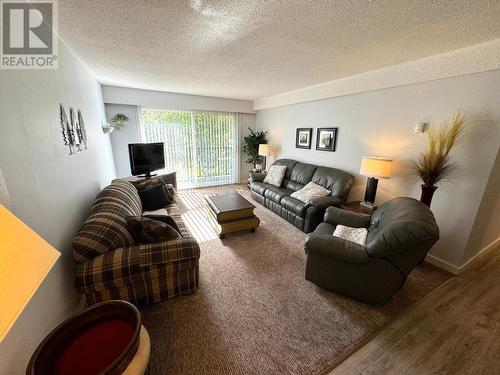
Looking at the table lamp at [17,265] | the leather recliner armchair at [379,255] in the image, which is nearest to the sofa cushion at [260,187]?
the leather recliner armchair at [379,255]

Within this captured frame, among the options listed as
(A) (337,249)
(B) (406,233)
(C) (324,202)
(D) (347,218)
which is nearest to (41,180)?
(A) (337,249)

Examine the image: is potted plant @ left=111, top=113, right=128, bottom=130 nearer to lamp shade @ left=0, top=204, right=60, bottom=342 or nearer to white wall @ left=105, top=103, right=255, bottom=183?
white wall @ left=105, top=103, right=255, bottom=183

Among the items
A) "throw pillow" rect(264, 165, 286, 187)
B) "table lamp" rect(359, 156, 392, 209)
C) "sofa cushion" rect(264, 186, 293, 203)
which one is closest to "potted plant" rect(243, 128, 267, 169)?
"throw pillow" rect(264, 165, 286, 187)

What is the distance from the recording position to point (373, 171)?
2.60 metres

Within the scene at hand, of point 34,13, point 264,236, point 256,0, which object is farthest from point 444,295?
point 34,13

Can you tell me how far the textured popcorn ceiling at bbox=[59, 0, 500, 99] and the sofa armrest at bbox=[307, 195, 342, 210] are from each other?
1.83 m

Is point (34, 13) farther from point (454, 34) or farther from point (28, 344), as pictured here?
point (454, 34)

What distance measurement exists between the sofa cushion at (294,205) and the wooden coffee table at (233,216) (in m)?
0.64

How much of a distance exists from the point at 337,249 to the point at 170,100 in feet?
15.3

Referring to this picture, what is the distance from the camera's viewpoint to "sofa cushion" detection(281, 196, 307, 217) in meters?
3.11

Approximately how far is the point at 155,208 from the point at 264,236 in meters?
1.68

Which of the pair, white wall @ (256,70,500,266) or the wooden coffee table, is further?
the wooden coffee table

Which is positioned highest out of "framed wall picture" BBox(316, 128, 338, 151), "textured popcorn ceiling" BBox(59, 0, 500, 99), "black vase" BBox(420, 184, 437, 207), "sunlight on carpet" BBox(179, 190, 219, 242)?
"textured popcorn ceiling" BBox(59, 0, 500, 99)

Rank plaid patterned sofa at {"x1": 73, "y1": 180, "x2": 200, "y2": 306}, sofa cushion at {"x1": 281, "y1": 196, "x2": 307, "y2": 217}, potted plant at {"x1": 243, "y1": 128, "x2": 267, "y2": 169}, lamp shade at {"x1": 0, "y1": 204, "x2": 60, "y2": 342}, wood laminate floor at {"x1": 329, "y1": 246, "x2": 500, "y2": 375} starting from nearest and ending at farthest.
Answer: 1. lamp shade at {"x1": 0, "y1": 204, "x2": 60, "y2": 342}
2. wood laminate floor at {"x1": 329, "y1": 246, "x2": 500, "y2": 375}
3. plaid patterned sofa at {"x1": 73, "y1": 180, "x2": 200, "y2": 306}
4. sofa cushion at {"x1": 281, "y1": 196, "x2": 307, "y2": 217}
5. potted plant at {"x1": 243, "y1": 128, "x2": 267, "y2": 169}
